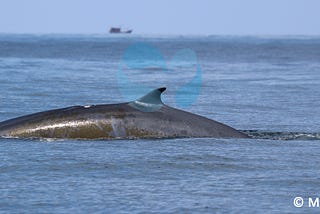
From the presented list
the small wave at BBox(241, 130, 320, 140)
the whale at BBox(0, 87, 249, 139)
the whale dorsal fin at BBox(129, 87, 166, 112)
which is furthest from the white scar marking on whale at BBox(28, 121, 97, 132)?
the small wave at BBox(241, 130, 320, 140)

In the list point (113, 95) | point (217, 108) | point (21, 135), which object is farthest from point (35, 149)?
point (113, 95)

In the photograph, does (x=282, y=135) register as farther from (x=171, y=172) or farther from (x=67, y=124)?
(x=171, y=172)

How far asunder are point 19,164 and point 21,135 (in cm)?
180

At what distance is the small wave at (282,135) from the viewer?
1530cm

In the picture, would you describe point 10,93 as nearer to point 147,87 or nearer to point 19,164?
point 147,87

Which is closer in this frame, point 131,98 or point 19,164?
point 19,164

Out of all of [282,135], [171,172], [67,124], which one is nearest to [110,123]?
[67,124]

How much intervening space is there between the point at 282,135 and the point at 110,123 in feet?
A: 10.1

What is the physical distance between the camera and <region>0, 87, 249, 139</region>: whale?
1401cm

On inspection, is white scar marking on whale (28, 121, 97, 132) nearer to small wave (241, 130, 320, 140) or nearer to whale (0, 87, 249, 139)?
whale (0, 87, 249, 139)

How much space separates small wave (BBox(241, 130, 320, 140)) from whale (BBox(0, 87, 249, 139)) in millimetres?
1653

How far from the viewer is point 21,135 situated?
14.0 metres

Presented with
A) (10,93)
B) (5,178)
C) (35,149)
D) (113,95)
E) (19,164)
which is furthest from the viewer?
(113,95)

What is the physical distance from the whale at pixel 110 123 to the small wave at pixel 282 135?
1.65m
